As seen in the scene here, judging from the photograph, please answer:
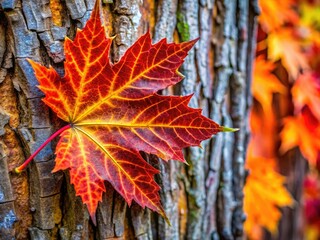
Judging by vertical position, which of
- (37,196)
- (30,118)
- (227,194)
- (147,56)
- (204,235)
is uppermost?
(147,56)

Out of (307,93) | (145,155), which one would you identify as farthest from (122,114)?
(307,93)

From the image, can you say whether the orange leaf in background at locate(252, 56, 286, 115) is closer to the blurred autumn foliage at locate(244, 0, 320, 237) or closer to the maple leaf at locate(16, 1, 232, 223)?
the blurred autumn foliage at locate(244, 0, 320, 237)

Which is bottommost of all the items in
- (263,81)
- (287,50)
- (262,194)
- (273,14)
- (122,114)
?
(262,194)

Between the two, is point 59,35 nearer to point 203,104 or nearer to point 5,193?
point 5,193

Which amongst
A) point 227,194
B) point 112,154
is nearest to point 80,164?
point 112,154

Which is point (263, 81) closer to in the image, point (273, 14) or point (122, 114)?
point (273, 14)
